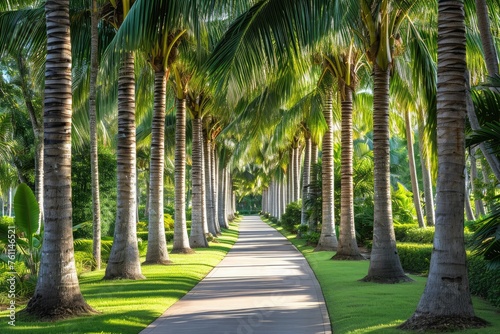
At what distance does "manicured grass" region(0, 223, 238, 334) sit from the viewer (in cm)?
953

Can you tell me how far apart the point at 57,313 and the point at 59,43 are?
4.52 meters

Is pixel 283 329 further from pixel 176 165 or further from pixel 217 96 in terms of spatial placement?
pixel 176 165

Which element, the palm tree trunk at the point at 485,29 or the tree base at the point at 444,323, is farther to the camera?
the palm tree trunk at the point at 485,29

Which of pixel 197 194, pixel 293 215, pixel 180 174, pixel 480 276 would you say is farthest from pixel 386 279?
pixel 293 215

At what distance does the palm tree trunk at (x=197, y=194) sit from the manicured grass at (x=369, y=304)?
10339mm

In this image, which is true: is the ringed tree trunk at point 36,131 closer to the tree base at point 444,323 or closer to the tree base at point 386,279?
the tree base at point 386,279

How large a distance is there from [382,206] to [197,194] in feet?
43.5

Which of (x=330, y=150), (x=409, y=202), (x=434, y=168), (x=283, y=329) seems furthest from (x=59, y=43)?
(x=409, y=202)

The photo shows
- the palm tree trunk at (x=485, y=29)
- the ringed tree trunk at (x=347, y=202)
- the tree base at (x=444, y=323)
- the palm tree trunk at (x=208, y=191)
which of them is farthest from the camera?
the palm tree trunk at (x=208, y=191)

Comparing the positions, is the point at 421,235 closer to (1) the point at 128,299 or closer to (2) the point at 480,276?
(2) the point at 480,276

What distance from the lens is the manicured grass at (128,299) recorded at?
9531 millimetres

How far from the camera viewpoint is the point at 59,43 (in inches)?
424

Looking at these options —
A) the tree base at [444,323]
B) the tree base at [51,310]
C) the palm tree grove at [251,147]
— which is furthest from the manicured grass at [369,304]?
the tree base at [51,310]

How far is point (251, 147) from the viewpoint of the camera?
96.5 ft
